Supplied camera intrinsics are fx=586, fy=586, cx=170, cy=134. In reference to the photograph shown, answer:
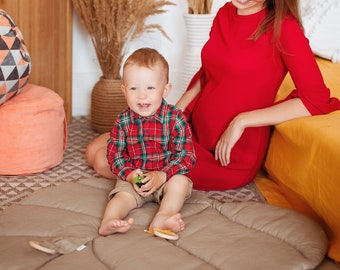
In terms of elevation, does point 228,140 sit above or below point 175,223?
above

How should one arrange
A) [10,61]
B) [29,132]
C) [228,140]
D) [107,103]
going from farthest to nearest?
[107,103]
[29,132]
[10,61]
[228,140]

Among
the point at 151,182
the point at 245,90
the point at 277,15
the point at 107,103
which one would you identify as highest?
the point at 277,15

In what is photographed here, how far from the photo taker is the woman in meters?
1.97

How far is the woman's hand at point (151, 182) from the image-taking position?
5.93 ft

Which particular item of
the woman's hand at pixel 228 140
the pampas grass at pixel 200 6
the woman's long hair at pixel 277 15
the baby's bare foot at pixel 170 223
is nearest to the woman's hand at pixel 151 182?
the baby's bare foot at pixel 170 223

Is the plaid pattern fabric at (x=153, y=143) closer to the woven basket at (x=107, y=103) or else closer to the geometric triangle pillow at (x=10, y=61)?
the geometric triangle pillow at (x=10, y=61)

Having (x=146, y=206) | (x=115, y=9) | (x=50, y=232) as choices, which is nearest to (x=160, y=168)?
(x=146, y=206)

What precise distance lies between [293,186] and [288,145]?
0.51ft

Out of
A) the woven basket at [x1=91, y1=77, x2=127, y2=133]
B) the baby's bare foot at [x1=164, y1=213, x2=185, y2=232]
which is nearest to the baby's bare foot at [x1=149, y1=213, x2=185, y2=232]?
the baby's bare foot at [x1=164, y1=213, x2=185, y2=232]

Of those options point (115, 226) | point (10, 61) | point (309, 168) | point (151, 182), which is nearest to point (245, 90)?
point (309, 168)

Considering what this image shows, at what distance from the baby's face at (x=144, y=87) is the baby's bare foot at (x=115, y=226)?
1.20 feet

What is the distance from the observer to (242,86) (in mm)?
2102

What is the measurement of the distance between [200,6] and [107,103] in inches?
27.3

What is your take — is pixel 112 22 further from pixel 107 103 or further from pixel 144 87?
pixel 144 87
